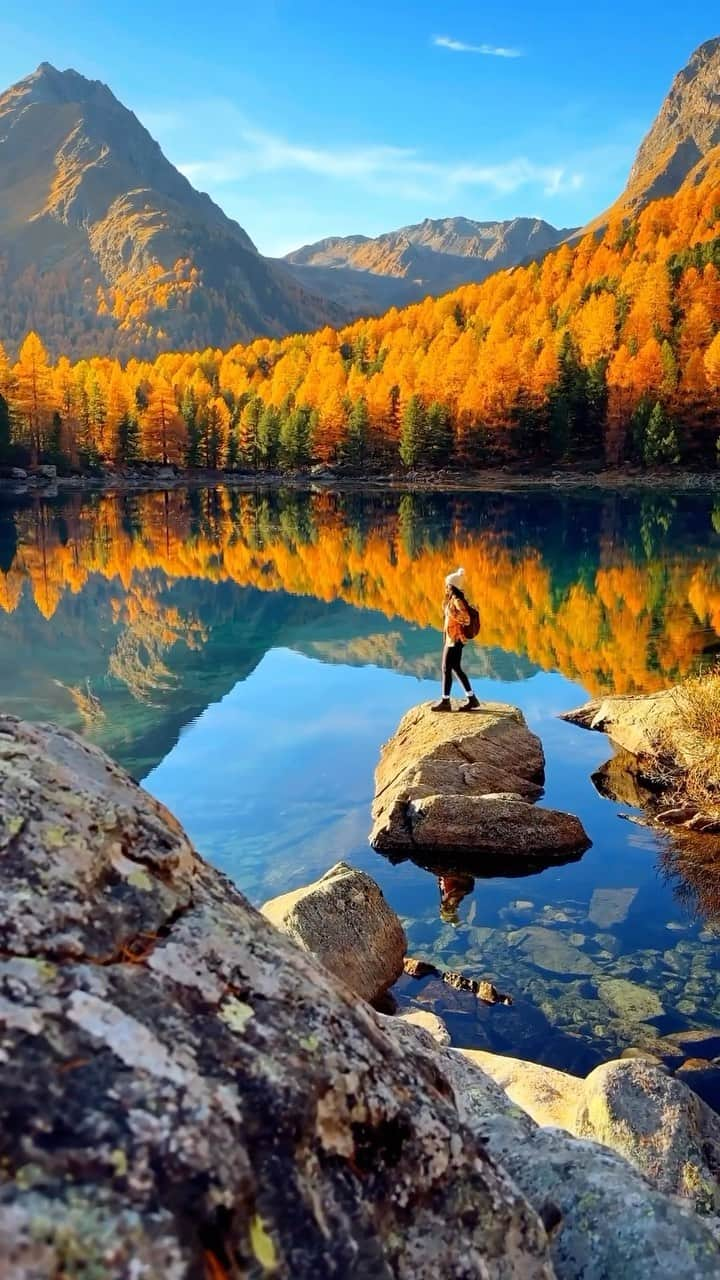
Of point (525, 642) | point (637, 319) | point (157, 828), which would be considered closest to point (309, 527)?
point (525, 642)

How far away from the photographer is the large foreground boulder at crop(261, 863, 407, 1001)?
974 centimetres

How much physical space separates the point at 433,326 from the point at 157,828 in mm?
183184

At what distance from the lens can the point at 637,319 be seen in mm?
127000

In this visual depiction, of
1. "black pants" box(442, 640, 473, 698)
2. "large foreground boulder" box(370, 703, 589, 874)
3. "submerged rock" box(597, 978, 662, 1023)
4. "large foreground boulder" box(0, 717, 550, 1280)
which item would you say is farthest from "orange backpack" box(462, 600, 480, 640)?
"large foreground boulder" box(0, 717, 550, 1280)

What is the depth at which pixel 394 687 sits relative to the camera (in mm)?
25328

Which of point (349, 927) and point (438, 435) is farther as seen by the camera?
point (438, 435)

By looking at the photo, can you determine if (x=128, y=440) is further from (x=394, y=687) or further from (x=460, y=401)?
(x=394, y=687)

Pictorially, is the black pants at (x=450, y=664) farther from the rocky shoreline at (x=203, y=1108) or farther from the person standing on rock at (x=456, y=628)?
the rocky shoreline at (x=203, y=1108)

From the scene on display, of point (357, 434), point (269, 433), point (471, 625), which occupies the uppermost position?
point (269, 433)

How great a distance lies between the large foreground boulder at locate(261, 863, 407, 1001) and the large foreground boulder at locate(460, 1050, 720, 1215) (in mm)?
2813

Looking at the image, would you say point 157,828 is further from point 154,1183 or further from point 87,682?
point 87,682

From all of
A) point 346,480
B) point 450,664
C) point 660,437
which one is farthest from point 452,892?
point 346,480

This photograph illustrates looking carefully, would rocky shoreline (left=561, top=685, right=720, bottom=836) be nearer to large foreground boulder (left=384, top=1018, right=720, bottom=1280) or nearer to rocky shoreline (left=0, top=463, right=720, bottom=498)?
large foreground boulder (left=384, top=1018, right=720, bottom=1280)

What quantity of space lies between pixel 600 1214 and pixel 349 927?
22.6 feet
